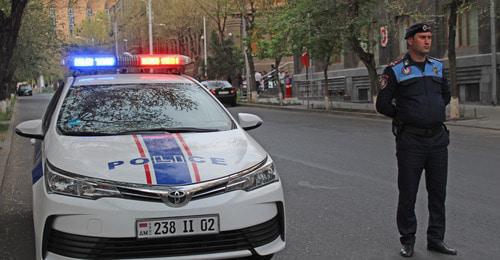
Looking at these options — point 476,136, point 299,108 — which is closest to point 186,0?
point 299,108

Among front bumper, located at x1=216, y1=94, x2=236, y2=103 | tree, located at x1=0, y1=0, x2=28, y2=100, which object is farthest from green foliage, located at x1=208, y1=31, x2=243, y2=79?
tree, located at x1=0, y1=0, x2=28, y2=100

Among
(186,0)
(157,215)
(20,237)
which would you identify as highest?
(186,0)

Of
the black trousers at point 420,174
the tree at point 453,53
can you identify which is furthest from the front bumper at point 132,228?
the tree at point 453,53

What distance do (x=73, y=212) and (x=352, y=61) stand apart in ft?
99.4

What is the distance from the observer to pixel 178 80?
233 inches

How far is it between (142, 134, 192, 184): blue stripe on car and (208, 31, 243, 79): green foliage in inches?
1610

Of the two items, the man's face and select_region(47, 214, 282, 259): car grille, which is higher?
the man's face

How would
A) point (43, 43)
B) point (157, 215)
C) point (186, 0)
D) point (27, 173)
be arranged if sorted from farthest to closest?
point (186, 0), point (43, 43), point (27, 173), point (157, 215)

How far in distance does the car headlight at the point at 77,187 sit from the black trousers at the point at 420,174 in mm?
2337

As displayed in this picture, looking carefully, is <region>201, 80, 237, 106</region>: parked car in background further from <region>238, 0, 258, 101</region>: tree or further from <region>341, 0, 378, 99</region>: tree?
<region>341, 0, 378, 99</region>: tree

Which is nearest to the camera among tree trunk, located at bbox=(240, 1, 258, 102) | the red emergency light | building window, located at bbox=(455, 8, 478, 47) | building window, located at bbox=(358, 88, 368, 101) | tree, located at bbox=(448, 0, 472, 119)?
the red emergency light

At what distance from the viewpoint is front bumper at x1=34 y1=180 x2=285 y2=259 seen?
3.79 m

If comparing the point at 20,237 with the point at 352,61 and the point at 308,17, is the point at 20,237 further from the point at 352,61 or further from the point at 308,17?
the point at 352,61

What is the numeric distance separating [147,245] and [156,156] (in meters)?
0.63
